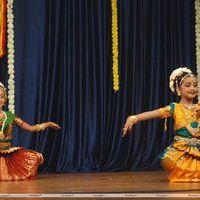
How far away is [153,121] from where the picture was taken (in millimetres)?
5965

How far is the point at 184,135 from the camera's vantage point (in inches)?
161

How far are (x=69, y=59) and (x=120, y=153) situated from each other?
114 centimetres

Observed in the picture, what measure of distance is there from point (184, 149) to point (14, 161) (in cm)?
162

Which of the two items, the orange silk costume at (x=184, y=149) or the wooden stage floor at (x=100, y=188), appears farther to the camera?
the orange silk costume at (x=184, y=149)

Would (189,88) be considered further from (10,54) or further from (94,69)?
(10,54)

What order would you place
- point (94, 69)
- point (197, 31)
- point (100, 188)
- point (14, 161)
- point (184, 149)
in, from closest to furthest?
1. point (100, 188)
2. point (184, 149)
3. point (14, 161)
4. point (197, 31)
5. point (94, 69)

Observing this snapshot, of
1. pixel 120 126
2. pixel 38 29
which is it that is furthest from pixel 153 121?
pixel 38 29

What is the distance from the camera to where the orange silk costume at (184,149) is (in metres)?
3.99

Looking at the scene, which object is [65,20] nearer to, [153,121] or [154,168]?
[153,121]

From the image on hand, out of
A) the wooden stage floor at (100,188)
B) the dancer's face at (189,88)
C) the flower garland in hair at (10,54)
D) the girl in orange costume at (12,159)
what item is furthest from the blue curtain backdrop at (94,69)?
the wooden stage floor at (100,188)

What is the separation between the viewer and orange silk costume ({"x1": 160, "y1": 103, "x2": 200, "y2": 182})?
399cm

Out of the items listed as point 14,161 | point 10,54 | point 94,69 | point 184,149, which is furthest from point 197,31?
point 14,161

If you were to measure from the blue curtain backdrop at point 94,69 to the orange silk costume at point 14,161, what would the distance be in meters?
0.94

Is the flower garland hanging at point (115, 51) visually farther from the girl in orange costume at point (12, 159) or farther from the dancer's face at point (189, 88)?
the dancer's face at point (189, 88)
